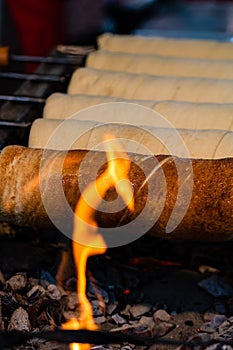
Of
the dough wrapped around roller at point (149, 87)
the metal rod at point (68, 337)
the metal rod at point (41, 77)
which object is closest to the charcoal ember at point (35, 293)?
the metal rod at point (68, 337)

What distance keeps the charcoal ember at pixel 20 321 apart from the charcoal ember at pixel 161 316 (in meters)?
0.57

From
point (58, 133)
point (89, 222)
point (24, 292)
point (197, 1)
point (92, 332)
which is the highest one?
point (197, 1)

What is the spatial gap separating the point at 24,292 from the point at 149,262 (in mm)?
736

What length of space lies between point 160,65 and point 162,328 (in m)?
1.57

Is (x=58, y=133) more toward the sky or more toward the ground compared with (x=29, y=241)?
more toward the sky

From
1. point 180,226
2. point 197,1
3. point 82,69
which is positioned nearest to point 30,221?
point 180,226

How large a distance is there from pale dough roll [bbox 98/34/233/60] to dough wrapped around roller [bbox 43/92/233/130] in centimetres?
80

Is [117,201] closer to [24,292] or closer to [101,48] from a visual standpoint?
[24,292]

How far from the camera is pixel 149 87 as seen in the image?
3523 mm

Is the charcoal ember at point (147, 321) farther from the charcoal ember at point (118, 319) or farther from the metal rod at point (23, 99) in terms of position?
the metal rod at point (23, 99)

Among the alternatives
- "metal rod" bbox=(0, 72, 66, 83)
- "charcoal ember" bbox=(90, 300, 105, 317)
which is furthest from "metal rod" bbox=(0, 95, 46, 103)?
"charcoal ember" bbox=(90, 300, 105, 317)

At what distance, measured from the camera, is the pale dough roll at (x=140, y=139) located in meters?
2.90

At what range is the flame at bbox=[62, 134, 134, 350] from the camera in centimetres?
262

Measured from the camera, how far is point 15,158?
279 cm
